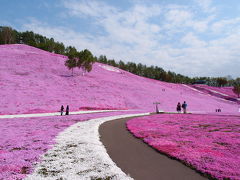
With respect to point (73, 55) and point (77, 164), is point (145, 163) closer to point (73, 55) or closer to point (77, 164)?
point (77, 164)

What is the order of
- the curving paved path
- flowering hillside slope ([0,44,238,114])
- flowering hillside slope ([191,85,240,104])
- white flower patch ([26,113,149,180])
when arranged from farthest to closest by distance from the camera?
flowering hillside slope ([191,85,240,104])
flowering hillside slope ([0,44,238,114])
the curving paved path
white flower patch ([26,113,149,180])

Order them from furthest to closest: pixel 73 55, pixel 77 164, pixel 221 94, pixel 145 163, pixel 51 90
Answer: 1. pixel 221 94
2. pixel 73 55
3. pixel 51 90
4. pixel 145 163
5. pixel 77 164

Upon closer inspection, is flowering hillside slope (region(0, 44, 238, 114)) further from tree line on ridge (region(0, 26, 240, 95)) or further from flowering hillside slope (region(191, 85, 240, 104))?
flowering hillside slope (region(191, 85, 240, 104))

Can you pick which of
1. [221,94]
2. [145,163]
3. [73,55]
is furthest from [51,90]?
[221,94]

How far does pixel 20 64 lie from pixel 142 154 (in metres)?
65.5

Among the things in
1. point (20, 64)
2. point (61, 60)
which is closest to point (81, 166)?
point (20, 64)

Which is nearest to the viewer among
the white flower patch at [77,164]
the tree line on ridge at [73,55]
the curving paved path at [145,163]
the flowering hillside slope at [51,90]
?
the white flower patch at [77,164]

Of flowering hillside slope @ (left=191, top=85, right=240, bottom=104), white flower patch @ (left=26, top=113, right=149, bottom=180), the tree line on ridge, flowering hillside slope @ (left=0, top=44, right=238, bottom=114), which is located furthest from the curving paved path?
flowering hillside slope @ (left=191, top=85, right=240, bottom=104)

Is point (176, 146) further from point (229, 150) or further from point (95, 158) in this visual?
point (95, 158)

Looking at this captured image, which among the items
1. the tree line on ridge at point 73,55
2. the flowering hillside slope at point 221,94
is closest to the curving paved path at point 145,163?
the tree line on ridge at point 73,55

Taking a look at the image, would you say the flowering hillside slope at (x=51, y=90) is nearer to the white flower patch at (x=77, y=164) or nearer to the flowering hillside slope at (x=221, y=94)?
the white flower patch at (x=77, y=164)

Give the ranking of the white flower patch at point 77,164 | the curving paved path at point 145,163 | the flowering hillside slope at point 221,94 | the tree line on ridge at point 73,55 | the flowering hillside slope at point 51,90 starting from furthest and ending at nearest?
the flowering hillside slope at point 221,94
the tree line on ridge at point 73,55
the flowering hillside slope at point 51,90
the curving paved path at point 145,163
the white flower patch at point 77,164

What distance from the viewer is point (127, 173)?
322 inches

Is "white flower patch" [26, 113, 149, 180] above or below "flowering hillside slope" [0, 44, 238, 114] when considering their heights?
below
